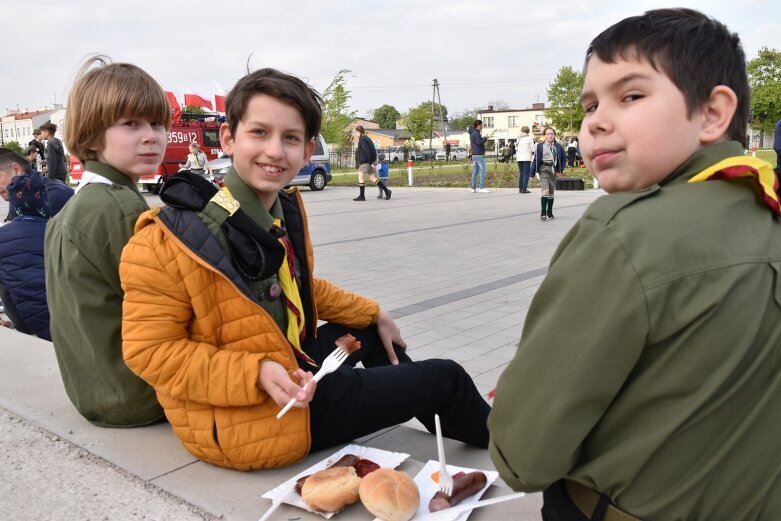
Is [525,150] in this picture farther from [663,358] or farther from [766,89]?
[766,89]

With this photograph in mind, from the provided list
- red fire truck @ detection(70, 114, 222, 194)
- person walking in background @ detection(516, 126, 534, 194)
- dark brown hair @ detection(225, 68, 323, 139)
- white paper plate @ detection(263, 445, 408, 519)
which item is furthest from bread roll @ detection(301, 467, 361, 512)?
red fire truck @ detection(70, 114, 222, 194)

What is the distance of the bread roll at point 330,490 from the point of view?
6.33 feet

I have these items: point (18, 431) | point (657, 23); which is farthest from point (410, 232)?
point (657, 23)

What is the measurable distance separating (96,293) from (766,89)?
213 feet

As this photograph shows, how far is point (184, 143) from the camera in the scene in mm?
21062

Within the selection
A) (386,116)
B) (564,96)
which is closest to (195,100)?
(564,96)

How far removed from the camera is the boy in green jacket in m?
2.34

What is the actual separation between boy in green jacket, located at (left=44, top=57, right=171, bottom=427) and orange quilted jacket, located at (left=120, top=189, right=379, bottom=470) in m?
0.41

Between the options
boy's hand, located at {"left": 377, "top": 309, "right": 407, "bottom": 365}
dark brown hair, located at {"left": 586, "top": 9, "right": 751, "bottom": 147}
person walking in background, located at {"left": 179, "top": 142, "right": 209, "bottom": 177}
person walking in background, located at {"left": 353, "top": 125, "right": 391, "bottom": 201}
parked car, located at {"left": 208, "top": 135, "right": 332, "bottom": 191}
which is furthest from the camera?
parked car, located at {"left": 208, "top": 135, "right": 332, "bottom": 191}

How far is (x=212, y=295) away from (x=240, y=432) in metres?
0.45

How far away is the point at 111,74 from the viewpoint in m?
2.52

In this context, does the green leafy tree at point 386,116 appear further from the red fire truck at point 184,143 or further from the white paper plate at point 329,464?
the white paper plate at point 329,464

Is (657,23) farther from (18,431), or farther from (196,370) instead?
(18,431)

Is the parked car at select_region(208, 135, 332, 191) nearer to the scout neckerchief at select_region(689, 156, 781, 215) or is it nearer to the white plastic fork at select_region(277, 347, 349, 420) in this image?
the white plastic fork at select_region(277, 347, 349, 420)
